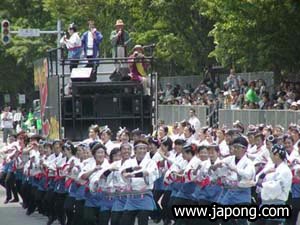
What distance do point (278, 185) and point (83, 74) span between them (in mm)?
11849

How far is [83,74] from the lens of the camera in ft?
85.3

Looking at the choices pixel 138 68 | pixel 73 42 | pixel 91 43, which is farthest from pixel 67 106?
pixel 138 68

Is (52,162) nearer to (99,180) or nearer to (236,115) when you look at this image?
(99,180)

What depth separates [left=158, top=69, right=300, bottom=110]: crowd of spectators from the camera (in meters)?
33.1

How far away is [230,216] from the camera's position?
15.5 metres

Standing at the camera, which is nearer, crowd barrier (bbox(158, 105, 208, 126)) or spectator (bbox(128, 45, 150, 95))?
spectator (bbox(128, 45, 150, 95))

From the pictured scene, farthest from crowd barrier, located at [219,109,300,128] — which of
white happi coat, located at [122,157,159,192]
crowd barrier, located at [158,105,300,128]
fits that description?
white happi coat, located at [122,157,159,192]

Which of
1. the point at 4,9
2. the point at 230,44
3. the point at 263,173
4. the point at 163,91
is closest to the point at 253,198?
the point at 263,173

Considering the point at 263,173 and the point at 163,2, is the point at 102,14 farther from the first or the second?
the point at 263,173

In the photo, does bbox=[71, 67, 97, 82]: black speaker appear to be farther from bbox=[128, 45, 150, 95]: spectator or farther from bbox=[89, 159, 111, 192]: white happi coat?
bbox=[89, 159, 111, 192]: white happi coat

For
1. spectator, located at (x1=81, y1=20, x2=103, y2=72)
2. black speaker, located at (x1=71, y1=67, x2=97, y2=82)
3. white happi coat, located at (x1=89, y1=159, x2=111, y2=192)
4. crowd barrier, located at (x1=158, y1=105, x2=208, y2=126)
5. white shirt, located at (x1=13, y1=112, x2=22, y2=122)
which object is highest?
spectator, located at (x1=81, y1=20, x2=103, y2=72)

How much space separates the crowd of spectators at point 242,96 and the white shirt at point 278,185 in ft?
52.2

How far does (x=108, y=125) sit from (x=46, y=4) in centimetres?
3184

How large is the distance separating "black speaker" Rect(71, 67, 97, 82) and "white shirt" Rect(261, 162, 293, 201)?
1156cm
